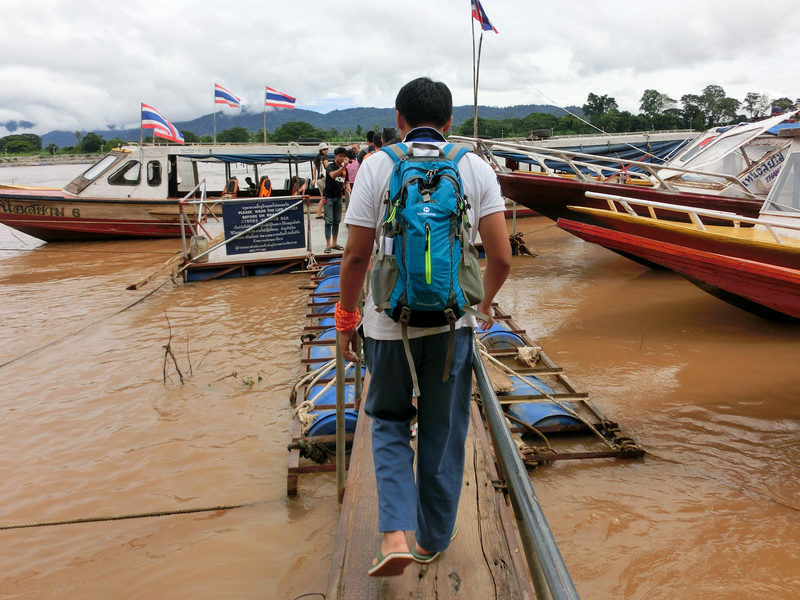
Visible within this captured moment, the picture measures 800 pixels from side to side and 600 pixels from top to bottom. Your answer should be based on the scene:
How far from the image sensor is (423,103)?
1.88m

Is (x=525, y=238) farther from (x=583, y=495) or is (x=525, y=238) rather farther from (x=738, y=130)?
(x=583, y=495)

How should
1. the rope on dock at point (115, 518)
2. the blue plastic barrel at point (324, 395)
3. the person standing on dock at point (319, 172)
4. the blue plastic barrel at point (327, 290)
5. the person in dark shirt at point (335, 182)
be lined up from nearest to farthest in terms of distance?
the rope on dock at point (115, 518)
the blue plastic barrel at point (324, 395)
the blue plastic barrel at point (327, 290)
the person in dark shirt at point (335, 182)
the person standing on dock at point (319, 172)

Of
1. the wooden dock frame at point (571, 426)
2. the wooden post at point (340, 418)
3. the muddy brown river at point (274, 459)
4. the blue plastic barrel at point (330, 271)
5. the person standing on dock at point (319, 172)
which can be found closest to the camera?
the wooden post at point (340, 418)

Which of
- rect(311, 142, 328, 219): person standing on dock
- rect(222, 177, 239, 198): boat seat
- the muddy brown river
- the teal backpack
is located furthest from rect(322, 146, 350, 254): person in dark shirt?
the teal backpack

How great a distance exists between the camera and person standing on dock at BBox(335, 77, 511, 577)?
1.81 metres

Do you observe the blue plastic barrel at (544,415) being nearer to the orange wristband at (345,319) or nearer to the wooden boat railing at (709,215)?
the orange wristband at (345,319)

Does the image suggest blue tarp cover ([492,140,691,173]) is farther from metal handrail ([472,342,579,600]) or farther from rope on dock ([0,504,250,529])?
metal handrail ([472,342,579,600])

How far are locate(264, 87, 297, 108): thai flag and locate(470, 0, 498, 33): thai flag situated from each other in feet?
26.8

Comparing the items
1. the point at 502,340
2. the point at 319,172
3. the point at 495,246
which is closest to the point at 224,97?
the point at 319,172

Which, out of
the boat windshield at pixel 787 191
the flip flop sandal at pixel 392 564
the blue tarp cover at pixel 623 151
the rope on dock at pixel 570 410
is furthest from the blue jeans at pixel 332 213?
the blue tarp cover at pixel 623 151

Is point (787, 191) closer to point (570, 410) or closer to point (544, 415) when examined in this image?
point (570, 410)

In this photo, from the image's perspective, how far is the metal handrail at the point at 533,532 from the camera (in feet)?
3.54

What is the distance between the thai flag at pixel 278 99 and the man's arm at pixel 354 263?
2057 centimetres

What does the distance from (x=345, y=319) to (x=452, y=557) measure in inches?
43.0
